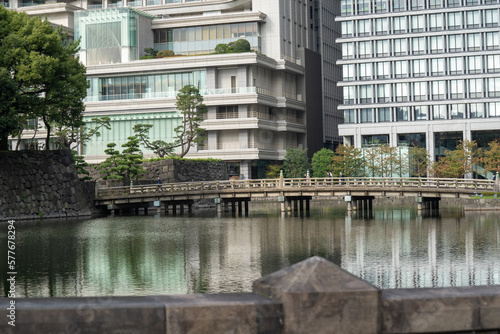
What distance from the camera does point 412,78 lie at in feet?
365

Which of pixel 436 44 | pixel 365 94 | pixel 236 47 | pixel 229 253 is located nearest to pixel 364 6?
pixel 436 44

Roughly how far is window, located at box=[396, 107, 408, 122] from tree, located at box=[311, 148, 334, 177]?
1146 cm

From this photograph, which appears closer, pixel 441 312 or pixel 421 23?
pixel 441 312

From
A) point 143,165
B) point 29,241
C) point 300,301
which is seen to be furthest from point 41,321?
point 143,165

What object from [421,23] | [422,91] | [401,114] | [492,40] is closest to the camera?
[492,40]

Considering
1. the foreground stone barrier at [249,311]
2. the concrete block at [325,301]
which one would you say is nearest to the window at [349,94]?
the foreground stone barrier at [249,311]

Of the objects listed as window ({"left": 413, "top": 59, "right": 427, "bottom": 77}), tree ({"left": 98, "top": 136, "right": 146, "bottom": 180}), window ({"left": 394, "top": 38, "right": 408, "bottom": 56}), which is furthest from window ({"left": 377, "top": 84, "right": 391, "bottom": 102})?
tree ({"left": 98, "top": 136, "right": 146, "bottom": 180})

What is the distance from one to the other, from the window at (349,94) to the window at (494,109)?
65.2 ft

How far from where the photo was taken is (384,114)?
373 ft

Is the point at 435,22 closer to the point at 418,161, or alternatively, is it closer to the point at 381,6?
the point at 381,6

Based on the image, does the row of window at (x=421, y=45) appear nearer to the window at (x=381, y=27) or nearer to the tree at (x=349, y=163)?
the window at (x=381, y=27)

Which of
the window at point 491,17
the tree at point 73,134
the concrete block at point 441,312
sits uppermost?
the window at point 491,17

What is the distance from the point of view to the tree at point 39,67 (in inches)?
2274

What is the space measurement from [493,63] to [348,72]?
→ 21.1 meters
